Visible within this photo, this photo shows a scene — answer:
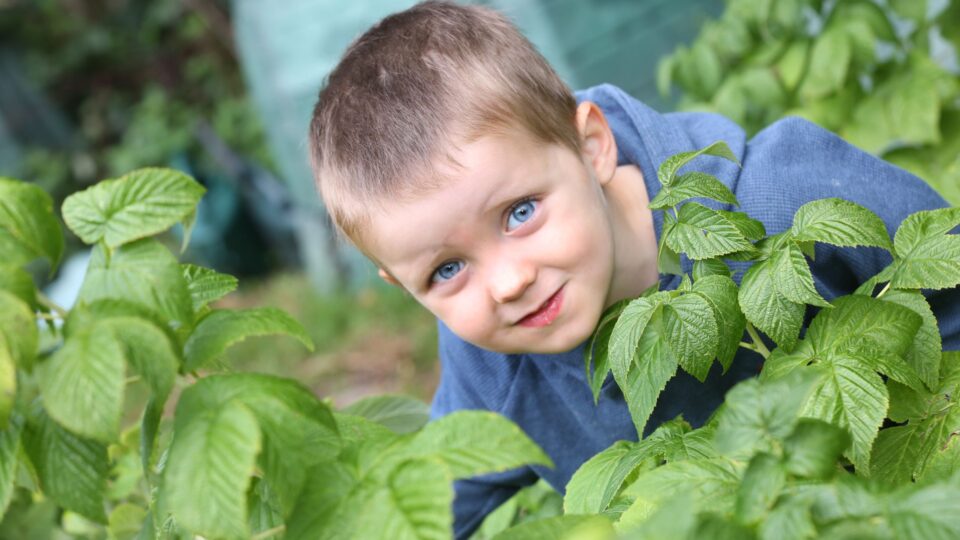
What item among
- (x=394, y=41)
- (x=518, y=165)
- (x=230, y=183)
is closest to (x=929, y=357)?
(x=518, y=165)

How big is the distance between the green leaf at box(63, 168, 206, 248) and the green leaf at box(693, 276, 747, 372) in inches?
23.1

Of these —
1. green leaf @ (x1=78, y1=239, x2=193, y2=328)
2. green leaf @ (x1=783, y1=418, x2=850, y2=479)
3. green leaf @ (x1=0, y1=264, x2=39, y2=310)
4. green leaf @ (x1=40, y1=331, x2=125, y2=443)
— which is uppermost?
green leaf @ (x1=0, y1=264, x2=39, y2=310)

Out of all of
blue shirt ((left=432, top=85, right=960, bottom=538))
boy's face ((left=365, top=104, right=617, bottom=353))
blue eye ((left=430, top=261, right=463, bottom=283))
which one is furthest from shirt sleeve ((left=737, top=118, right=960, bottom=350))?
blue eye ((left=430, top=261, right=463, bottom=283))

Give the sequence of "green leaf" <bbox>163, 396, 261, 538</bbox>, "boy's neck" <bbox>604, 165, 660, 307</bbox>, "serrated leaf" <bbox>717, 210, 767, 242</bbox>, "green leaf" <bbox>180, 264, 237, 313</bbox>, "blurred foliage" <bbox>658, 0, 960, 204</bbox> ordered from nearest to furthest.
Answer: "green leaf" <bbox>163, 396, 261, 538</bbox> → "green leaf" <bbox>180, 264, 237, 313</bbox> → "serrated leaf" <bbox>717, 210, 767, 242</bbox> → "boy's neck" <bbox>604, 165, 660, 307</bbox> → "blurred foliage" <bbox>658, 0, 960, 204</bbox>

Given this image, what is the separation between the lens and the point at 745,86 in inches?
104

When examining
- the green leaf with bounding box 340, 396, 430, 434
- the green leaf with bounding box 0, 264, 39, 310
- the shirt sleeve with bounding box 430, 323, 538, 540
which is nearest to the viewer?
the green leaf with bounding box 0, 264, 39, 310

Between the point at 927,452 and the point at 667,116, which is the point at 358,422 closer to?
the point at 927,452

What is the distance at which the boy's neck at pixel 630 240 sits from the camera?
1.76 m

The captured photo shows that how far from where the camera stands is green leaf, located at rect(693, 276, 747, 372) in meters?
1.20

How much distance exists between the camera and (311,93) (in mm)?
5098

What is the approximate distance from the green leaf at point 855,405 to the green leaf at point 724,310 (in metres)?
0.16

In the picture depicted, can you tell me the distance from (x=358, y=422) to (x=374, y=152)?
1.79ft

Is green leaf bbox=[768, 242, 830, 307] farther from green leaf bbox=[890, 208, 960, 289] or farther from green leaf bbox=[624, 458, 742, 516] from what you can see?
green leaf bbox=[624, 458, 742, 516]

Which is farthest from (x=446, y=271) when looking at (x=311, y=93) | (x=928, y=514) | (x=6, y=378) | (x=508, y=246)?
(x=311, y=93)
